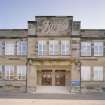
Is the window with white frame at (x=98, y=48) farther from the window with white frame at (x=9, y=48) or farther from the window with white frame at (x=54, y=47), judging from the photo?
the window with white frame at (x=9, y=48)

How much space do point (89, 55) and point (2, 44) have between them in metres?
10.6

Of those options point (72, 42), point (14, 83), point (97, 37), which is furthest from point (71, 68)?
point (14, 83)

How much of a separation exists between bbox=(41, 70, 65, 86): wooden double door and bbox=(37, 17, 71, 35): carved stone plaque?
5.48m

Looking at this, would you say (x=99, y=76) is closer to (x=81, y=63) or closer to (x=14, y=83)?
(x=81, y=63)

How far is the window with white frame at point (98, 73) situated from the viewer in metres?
28.8

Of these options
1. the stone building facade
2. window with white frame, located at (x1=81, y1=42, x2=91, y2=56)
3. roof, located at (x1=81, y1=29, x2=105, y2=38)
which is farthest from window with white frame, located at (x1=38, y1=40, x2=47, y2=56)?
roof, located at (x1=81, y1=29, x2=105, y2=38)

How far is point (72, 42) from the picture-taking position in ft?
93.1

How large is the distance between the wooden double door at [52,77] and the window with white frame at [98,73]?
14.5ft

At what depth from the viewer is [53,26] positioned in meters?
28.7

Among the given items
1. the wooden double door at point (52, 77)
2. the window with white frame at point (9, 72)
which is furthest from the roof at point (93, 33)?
the window with white frame at point (9, 72)

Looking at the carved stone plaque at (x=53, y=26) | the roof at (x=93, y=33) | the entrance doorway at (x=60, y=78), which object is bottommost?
the entrance doorway at (x=60, y=78)

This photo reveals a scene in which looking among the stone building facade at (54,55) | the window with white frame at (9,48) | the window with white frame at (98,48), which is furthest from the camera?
the window with white frame at (9,48)

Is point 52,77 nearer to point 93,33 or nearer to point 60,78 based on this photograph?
point 60,78

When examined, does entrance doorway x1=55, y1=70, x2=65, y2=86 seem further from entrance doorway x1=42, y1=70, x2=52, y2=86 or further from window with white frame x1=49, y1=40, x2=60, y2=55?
window with white frame x1=49, y1=40, x2=60, y2=55
